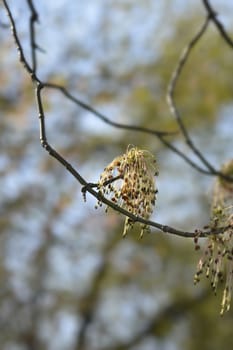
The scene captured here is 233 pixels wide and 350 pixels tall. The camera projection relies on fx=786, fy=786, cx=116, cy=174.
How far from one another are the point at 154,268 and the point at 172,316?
19.1 inches

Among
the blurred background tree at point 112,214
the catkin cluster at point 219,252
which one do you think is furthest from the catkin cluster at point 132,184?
the blurred background tree at point 112,214

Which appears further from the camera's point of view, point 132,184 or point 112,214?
point 112,214

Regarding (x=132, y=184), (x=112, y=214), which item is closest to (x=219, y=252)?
(x=132, y=184)

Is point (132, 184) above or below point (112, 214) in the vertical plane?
below

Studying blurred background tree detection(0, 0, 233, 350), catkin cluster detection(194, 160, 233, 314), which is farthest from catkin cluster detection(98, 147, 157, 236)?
blurred background tree detection(0, 0, 233, 350)

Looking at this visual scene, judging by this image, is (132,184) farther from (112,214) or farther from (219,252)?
(112,214)

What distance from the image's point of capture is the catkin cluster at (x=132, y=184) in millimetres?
1190

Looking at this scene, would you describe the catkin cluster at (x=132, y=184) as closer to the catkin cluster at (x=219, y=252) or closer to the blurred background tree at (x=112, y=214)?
the catkin cluster at (x=219, y=252)

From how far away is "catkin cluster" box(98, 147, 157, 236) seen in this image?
119cm

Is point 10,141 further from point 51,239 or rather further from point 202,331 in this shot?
point 202,331

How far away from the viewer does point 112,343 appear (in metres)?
6.93

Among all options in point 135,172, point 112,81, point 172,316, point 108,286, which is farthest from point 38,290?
point 135,172

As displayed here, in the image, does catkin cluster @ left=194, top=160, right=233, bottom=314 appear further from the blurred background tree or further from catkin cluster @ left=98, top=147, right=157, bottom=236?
the blurred background tree

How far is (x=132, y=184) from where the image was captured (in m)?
1.23
